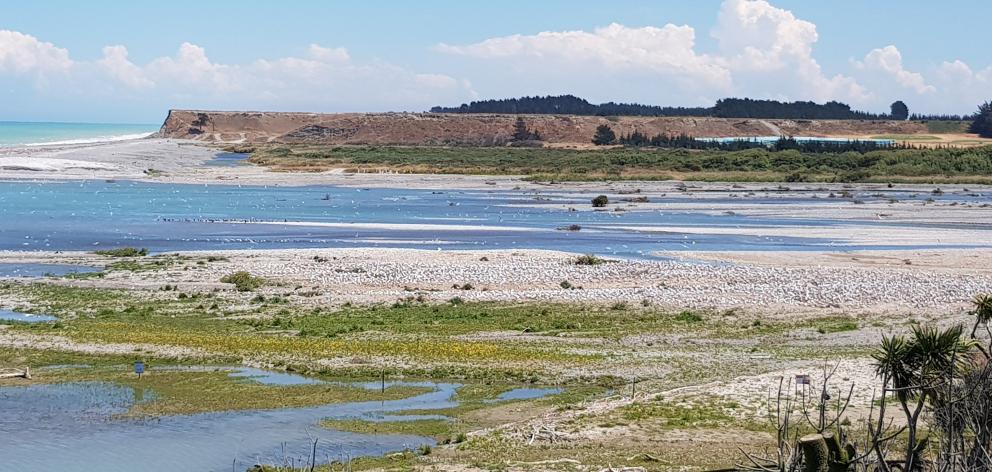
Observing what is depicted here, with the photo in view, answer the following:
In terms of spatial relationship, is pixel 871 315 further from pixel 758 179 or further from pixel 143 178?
→ pixel 143 178

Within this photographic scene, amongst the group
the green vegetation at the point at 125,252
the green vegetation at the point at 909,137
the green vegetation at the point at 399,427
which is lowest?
the green vegetation at the point at 125,252

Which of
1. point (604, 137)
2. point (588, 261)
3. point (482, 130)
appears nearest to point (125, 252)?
point (588, 261)

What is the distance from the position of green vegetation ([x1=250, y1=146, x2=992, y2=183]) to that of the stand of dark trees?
327 inches

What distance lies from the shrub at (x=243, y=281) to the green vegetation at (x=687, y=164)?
2840 inches

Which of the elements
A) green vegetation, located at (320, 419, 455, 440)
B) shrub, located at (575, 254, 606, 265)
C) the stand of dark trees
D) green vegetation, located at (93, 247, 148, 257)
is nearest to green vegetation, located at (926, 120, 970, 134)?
the stand of dark trees

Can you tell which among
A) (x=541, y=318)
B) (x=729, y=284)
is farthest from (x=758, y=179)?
(x=541, y=318)

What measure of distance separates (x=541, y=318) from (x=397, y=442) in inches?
514

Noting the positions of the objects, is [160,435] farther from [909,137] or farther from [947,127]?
[947,127]

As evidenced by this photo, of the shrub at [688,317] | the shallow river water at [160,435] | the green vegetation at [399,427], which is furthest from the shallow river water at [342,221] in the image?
the green vegetation at [399,427]

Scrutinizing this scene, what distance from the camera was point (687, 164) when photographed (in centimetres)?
12650

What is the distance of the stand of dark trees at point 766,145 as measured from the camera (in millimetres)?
146875

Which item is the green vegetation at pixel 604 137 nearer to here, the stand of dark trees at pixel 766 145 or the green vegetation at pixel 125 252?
the stand of dark trees at pixel 766 145

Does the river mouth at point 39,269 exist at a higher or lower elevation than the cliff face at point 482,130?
lower

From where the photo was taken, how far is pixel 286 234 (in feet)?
189
